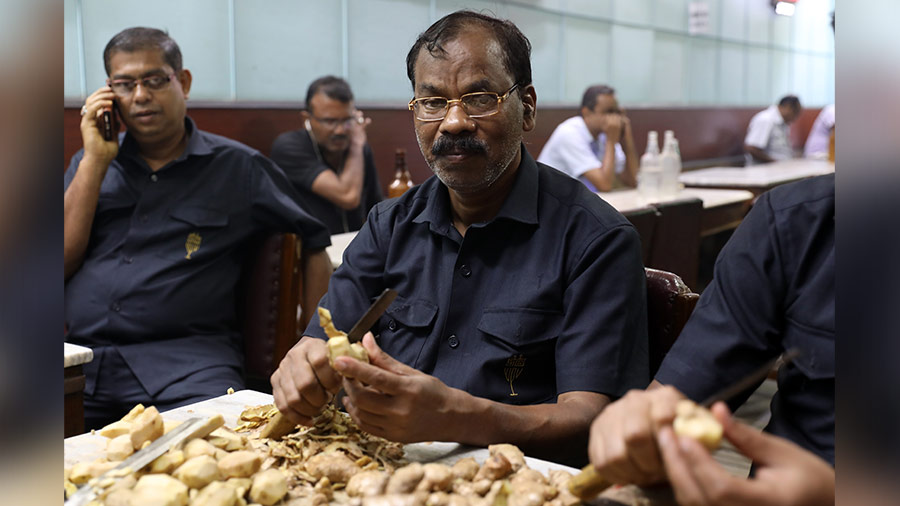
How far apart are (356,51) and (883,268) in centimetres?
428

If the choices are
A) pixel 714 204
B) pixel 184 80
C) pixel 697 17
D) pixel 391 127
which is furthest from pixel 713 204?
pixel 697 17

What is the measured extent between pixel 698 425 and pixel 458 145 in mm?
870

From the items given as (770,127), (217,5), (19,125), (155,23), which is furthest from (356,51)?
(770,127)

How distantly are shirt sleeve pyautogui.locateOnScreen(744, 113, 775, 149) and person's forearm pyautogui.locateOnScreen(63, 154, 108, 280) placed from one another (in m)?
7.49

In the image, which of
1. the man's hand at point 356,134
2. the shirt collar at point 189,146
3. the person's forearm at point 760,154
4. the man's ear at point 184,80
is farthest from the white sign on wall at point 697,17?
the shirt collar at point 189,146

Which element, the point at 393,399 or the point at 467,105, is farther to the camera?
the point at 467,105

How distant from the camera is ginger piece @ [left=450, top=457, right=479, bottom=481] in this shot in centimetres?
103

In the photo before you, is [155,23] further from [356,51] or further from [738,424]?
[738,424]

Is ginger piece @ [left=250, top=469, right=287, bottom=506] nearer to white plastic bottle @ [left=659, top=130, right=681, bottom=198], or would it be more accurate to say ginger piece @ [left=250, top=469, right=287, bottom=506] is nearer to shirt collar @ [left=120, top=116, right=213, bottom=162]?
shirt collar @ [left=120, top=116, right=213, bottom=162]

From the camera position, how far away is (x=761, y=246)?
115cm

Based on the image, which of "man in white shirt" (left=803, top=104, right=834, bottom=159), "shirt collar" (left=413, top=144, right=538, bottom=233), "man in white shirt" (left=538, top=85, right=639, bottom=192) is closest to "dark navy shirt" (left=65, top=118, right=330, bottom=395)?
"shirt collar" (left=413, top=144, right=538, bottom=233)

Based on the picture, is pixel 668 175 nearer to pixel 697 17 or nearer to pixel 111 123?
pixel 111 123

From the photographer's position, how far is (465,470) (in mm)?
1034

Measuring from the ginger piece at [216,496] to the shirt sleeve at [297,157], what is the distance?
298 centimetres
